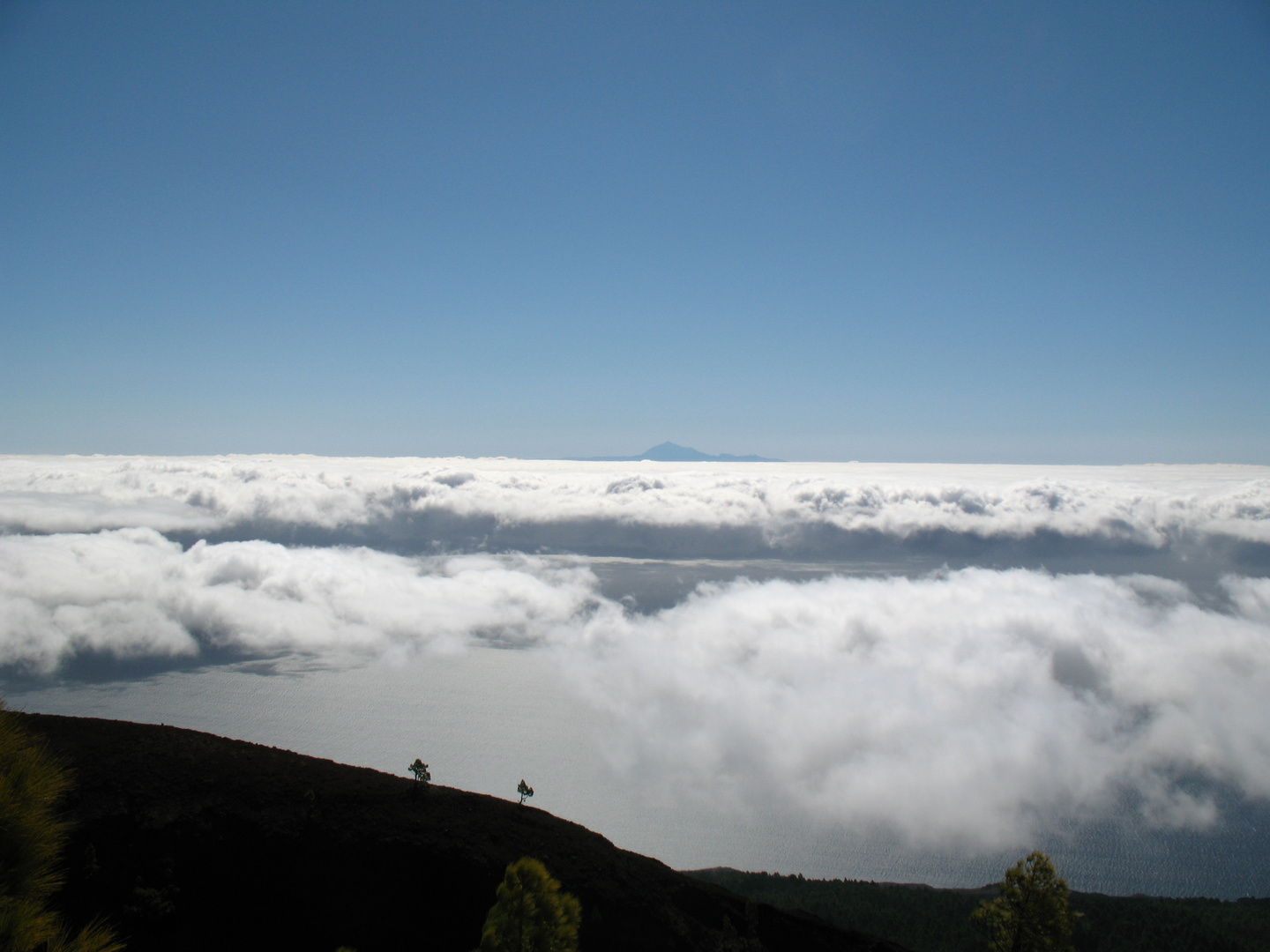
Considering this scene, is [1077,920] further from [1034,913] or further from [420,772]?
[420,772]

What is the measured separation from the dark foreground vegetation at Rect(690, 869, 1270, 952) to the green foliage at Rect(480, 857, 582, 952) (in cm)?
7022

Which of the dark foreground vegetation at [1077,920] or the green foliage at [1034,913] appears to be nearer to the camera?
the green foliage at [1034,913]

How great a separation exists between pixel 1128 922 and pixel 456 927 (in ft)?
342

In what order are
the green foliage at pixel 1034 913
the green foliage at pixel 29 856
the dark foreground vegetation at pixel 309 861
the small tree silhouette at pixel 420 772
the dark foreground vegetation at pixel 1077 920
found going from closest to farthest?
the green foliage at pixel 29 856 → the dark foreground vegetation at pixel 309 861 → the green foliage at pixel 1034 913 → the small tree silhouette at pixel 420 772 → the dark foreground vegetation at pixel 1077 920

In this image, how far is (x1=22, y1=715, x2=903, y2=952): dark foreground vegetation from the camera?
31344 mm

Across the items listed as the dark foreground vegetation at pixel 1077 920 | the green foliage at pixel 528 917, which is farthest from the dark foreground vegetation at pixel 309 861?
the dark foreground vegetation at pixel 1077 920

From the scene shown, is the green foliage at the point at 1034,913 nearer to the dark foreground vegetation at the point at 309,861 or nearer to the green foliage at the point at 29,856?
the dark foreground vegetation at the point at 309,861

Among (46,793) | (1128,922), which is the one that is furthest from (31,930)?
(1128,922)

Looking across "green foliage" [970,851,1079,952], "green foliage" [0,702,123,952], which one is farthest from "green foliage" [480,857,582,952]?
"green foliage" [970,851,1079,952]

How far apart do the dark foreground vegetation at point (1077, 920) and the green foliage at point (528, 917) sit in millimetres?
70216

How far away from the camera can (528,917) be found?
69.8 ft

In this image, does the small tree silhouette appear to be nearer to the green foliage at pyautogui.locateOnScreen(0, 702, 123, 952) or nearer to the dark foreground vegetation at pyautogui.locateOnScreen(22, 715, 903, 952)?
the dark foreground vegetation at pyautogui.locateOnScreen(22, 715, 903, 952)

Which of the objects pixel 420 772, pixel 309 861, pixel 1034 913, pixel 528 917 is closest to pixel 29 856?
pixel 528 917

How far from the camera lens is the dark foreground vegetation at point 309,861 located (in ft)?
103
